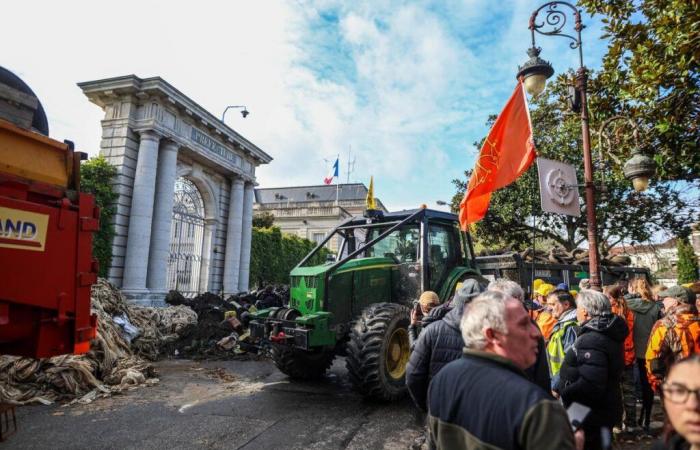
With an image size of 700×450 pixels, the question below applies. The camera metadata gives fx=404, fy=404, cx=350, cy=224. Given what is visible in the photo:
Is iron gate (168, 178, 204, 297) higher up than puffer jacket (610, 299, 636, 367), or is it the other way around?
iron gate (168, 178, 204, 297)

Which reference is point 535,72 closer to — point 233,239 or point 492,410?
point 492,410

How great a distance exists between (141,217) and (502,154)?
9576 mm

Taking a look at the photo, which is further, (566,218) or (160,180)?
(566,218)

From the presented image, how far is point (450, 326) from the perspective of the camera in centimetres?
290

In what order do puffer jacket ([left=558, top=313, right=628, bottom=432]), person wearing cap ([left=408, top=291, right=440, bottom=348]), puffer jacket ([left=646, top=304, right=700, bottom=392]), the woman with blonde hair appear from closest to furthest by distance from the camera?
puffer jacket ([left=558, top=313, right=628, bottom=432]), puffer jacket ([left=646, top=304, right=700, bottom=392]), person wearing cap ([left=408, top=291, right=440, bottom=348]), the woman with blonde hair

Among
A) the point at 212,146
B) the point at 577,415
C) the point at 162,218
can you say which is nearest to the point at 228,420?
the point at 577,415

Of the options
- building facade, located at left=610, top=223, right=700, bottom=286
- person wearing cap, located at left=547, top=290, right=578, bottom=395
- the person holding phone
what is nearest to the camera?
the person holding phone

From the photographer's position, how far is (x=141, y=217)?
36.8 feet

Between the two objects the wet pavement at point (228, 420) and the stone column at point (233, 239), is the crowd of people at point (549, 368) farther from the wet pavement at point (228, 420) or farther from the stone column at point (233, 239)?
the stone column at point (233, 239)

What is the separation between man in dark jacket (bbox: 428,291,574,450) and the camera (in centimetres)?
137

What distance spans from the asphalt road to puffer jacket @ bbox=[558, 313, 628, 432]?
1930 millimetres

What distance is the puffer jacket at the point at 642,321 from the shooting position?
5.08m

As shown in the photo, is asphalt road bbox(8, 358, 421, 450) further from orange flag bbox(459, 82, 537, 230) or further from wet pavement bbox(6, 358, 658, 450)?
orange flag bbox(459, 82, 537, 230)

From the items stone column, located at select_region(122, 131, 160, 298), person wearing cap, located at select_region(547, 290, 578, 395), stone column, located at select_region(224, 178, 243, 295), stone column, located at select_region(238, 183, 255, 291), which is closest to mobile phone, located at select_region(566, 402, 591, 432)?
person wearing cap, located at select_region(547, 290, 578, 395)
